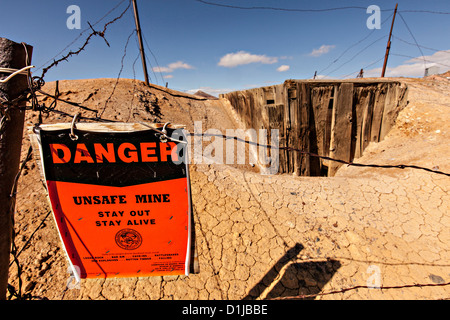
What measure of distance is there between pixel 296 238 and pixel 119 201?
2626 millimetres

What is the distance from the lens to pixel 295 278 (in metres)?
2.56

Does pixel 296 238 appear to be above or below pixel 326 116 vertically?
below

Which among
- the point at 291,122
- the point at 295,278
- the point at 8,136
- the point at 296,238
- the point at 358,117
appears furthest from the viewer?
the point at 358,117

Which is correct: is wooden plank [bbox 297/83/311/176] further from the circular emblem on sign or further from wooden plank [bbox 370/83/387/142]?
the circular emblem on sign

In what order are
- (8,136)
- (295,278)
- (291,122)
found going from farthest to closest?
1. (291,122)
2. (295,278)
3. (8,136)

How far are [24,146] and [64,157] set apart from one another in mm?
4099

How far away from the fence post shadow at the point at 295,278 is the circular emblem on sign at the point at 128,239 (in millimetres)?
1761

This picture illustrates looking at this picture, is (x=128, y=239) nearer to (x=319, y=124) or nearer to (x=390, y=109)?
(x=319, y=124)

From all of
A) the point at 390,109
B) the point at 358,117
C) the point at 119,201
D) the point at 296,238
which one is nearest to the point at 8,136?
the point at 119,201

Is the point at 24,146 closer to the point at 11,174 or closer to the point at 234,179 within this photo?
the point at 11,174

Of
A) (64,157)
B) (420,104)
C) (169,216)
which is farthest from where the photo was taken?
(420,104)

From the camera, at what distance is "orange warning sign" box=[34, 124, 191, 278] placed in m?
1.25
